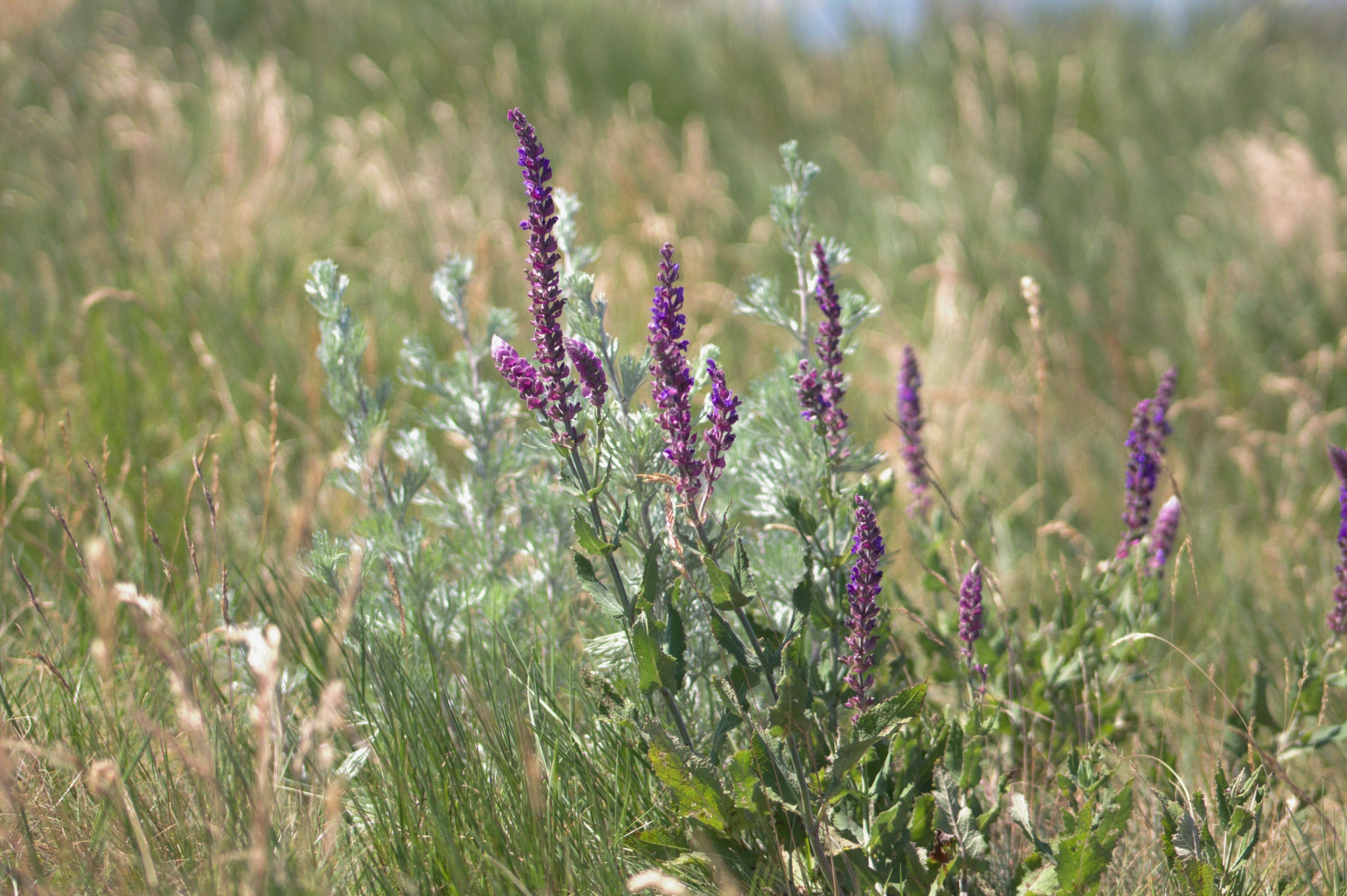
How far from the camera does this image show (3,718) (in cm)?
153

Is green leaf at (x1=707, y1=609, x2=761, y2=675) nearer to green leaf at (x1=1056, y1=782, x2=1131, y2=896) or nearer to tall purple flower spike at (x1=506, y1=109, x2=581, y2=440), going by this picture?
tall purple flower spike at (x1=506, y1=109, x2=581, y2=440)

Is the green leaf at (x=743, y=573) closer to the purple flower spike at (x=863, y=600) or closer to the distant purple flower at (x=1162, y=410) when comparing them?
the purple flower spike at (x=863, y=600)

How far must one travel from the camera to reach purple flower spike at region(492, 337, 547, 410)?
1.32 meters

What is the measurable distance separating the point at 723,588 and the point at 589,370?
0.35m

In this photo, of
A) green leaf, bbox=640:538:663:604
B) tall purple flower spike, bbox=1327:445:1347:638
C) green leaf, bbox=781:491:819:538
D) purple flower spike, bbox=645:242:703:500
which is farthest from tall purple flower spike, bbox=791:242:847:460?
tall purple flower spike, bbox=1327:445:1347:638

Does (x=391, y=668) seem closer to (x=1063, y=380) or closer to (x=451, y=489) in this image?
(x=451, y=489)

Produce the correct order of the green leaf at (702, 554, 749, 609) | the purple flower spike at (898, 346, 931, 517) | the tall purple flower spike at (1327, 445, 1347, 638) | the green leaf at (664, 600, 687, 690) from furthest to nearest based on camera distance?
the purple flower spike at (898, 346, 931, 517)
the tall purple flower spike at (1327, 445, 1347, 638)
the green leaf at (664, 600, 687, 690)
the green leaf at (702, 554, 749, 609)

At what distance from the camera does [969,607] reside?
1.62 meters

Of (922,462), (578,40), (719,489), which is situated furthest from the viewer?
(578,40)

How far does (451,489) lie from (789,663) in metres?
1.21

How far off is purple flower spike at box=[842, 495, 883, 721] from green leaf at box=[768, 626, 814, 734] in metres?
0.09

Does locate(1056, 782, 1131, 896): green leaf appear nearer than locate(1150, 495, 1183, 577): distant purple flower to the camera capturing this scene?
Yes

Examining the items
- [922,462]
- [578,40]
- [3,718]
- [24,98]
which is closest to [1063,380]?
[922,462]

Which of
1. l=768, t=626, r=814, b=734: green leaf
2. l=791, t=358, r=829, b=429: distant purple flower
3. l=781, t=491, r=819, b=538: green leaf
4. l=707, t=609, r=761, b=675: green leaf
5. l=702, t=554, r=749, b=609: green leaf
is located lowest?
l=768, t=626, r=814, b=734: green leaf
